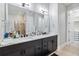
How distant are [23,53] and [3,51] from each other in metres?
0.46

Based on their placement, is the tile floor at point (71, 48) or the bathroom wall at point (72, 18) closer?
the bathroom wall at point (72, 18)

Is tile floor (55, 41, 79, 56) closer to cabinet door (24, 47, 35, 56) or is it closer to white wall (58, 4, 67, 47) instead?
white wall (58, 4, 67, 47)

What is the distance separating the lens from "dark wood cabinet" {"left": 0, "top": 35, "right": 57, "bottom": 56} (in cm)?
167

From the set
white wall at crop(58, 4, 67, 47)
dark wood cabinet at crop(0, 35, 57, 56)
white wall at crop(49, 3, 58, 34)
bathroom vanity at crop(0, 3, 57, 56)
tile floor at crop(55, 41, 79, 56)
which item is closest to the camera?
dark wood cabinet at crop(0, 35, 57, 56)

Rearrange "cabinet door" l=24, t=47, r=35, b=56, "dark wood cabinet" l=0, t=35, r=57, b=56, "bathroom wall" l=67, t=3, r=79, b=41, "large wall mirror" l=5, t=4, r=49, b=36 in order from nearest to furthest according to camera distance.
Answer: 1. "dark wood cabinet" l=0, t=35, r=57, b=56
2. "cabinet door" l=24, t=47, r=35, b=56
3. "large wall mirror" l=5, t=4, r=49, b=36
4. "bathroom wall" l=67, t=3, r=79, b=41

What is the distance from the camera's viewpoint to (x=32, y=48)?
222cm

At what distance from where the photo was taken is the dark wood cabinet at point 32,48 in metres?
1.67

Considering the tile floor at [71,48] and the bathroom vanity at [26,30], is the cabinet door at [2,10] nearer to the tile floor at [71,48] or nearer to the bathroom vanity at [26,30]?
the bathroom vanity at [26,30]

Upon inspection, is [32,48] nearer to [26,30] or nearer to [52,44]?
[26,30]

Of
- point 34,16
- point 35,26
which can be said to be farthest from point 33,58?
point 34,16

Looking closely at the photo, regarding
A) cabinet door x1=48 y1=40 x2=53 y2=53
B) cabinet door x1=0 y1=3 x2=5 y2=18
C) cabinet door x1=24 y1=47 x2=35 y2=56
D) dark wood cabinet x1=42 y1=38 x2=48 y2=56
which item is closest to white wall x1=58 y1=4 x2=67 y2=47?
cabinet door x1=48 y1=40 x2=53 y2=53

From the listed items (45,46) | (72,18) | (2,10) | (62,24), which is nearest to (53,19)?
(62,24)

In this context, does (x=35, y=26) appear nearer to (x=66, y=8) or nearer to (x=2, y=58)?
(x=66, y=8)

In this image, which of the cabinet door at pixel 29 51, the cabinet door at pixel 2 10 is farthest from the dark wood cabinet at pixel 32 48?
the cabinet door at pixel 2 10
